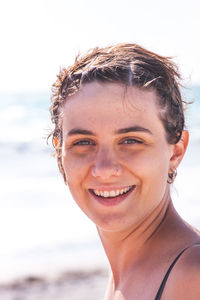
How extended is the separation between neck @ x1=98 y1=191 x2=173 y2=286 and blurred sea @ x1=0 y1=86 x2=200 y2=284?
1.92ft

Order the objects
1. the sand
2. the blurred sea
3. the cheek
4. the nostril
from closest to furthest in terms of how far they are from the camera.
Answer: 1. the nostril
2. the cheek
3. the sand
4. the blurred sea

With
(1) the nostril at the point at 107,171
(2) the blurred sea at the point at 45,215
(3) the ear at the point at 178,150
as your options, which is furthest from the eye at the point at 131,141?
(2) the blurred sea at the point at 45,215

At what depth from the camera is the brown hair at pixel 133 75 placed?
2736 mm

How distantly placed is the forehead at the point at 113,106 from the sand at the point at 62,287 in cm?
367

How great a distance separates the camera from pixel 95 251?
7566 mm

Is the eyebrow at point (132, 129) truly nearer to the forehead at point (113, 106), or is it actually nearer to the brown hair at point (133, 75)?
the forehead at point (113, 106)

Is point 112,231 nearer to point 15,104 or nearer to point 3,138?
point 3,138

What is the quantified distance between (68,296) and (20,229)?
3.23 metres

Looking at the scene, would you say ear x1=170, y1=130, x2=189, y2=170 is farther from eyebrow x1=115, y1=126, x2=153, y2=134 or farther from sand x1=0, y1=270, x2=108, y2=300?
sand x1=0, y1=270, x2=108, y2=300

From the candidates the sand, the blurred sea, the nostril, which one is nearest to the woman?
the nostril

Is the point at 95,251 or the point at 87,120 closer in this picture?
Result: the point at 87,120

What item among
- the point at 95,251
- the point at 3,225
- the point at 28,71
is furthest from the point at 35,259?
the point at 28,71

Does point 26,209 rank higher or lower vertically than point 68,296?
higher

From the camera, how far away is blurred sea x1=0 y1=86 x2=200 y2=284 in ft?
23.6
